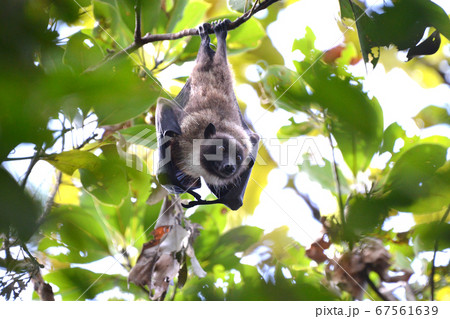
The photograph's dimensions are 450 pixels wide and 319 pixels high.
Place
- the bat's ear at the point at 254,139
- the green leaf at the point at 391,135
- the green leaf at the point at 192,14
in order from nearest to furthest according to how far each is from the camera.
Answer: the green leaf at the point at 391,135 < the green leaf at the point at 192,14 < the bat's ear at the point at 254,139

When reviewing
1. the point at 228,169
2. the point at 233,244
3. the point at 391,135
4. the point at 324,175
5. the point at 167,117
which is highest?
the point at 167,117

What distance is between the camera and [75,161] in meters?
1.90

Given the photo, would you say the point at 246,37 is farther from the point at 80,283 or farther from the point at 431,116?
the point at 80,283

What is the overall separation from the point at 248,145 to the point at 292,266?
2.99 ft

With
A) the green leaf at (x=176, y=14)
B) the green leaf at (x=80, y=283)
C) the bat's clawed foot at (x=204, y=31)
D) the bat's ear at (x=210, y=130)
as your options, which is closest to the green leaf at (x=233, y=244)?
the green leaf at (x=80, y=283)

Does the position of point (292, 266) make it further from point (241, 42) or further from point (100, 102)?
point (100, 102)

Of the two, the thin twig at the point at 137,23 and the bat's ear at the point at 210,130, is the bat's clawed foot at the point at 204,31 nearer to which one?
the thin twig at the point at 137,23

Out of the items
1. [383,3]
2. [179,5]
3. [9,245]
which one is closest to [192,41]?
[179,5]

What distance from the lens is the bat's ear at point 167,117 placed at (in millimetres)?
2281

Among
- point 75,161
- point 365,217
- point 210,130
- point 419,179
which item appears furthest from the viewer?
point 210,130

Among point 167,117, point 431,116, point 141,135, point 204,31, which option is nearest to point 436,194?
point 431,116

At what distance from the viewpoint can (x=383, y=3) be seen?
2.02 m

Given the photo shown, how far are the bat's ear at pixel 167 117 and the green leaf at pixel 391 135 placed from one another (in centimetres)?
115

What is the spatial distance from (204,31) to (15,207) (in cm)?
178
